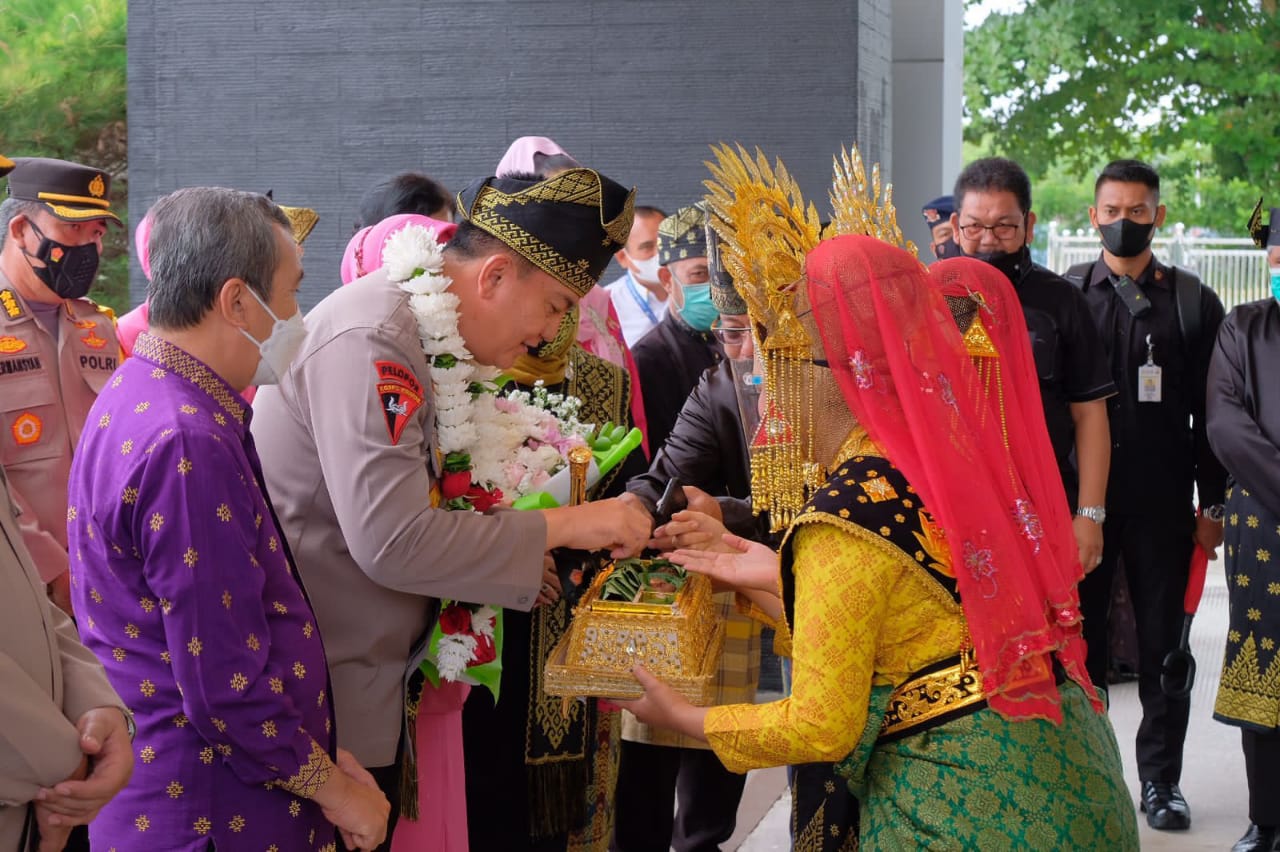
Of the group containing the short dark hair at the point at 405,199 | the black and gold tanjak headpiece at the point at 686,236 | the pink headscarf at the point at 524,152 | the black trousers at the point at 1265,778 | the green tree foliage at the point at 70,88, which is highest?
the green tree foliage at the point at 70,88

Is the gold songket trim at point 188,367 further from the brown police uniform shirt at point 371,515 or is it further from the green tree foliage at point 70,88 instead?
the green tree foliage at point 70,88

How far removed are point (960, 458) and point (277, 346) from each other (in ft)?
3.64

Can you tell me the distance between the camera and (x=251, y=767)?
6.74ft

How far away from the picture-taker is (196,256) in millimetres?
2094

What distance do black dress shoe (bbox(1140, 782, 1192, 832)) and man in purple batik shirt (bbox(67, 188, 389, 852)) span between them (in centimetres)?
342

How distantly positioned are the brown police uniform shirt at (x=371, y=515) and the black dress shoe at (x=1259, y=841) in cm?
307

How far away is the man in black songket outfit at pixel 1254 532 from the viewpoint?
4344 mm

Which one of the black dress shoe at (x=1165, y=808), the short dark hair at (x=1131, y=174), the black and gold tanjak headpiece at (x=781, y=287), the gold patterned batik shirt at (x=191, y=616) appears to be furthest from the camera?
the short dark hair at (x=1131, y=174)

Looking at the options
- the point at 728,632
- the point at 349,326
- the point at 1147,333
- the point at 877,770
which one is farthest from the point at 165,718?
the point at 1147,333

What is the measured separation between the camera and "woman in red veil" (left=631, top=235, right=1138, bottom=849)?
2189 mm

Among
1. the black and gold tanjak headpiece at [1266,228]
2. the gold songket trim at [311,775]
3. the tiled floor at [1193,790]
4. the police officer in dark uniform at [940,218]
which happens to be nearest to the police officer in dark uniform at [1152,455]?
the tiled floor at [1193,790]

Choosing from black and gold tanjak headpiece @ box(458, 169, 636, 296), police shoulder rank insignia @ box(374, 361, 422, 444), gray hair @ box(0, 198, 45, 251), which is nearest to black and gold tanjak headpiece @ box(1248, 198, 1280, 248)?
black and gold tanjak headpiece @ box(458, 169, 636, 296)

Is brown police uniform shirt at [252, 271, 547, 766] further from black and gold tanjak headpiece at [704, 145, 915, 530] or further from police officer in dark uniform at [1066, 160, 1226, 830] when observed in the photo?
police officer in dark uniform at [1066, 160, 1226, 830]

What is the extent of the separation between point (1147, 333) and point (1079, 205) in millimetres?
25730
